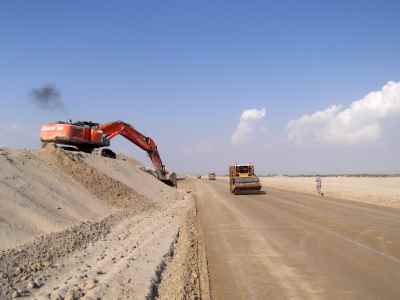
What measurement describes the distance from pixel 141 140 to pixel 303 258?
26.0m

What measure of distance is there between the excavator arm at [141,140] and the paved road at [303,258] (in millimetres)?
14854

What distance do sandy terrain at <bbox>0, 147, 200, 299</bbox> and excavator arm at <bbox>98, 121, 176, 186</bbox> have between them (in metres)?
7.96

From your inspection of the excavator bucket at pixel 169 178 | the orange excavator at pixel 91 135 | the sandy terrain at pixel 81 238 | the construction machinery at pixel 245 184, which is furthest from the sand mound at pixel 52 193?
the construction machinery at pixel 245 184

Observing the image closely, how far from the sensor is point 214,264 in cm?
1002

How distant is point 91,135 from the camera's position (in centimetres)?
2783

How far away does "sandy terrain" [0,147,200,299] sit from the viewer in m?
7.86

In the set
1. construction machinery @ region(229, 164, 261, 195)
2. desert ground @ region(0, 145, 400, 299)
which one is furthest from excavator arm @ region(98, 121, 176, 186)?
desert ground @ region(0, 145, 400, 299)

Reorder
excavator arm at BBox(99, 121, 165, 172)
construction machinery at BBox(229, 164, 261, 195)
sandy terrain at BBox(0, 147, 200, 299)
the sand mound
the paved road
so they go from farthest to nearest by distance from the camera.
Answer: construction machinery at BBox(229, 164, 261, 195) < excavator arm at BBox(99, 121, 165, 172) < the sand mound < sandy terrain at BBox(0, 147, 200, 299) < the paved road

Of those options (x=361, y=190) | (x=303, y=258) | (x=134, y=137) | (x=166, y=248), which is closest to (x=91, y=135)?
(x=134, y=137)

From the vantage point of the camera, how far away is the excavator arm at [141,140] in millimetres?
30900

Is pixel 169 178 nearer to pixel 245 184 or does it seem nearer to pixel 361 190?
pixel 245 184

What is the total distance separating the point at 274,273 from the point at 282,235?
522cm

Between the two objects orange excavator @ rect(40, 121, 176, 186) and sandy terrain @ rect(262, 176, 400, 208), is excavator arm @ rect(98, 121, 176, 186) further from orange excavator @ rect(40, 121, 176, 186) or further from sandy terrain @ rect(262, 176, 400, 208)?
sandy terrain @ rect(262, 176, 400, 208)

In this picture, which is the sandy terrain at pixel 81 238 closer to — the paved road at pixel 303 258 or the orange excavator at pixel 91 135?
the paved road at pixel 303 258
